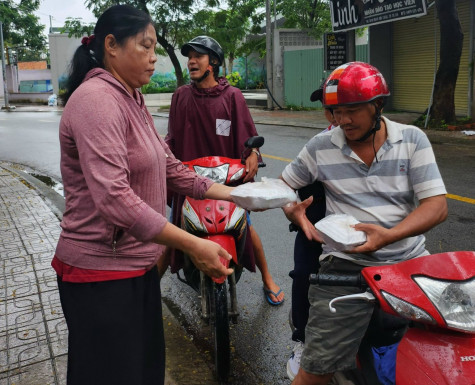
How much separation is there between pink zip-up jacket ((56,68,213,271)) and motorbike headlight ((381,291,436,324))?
78cm

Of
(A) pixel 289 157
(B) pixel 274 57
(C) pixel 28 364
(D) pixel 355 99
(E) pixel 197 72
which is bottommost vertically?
(C) pixel 28 364

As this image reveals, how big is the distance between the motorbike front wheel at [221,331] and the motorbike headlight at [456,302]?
5.20 feet

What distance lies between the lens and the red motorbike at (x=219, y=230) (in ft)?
10.2

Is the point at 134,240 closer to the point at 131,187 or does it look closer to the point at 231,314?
the point at 131,187

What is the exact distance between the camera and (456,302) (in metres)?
1.68

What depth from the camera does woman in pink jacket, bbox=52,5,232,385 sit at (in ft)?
6.01

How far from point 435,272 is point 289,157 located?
8761 mm

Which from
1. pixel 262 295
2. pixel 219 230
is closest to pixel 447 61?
pixel 262 295

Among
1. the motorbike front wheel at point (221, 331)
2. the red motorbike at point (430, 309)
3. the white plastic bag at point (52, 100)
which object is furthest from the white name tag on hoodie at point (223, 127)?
the white plastic bag at point (52, 100)

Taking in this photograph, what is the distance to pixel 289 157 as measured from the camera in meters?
10.4

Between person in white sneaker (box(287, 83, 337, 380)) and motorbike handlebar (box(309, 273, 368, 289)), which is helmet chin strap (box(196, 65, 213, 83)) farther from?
motorbike handlebar (box(309, 273, 368, 289))

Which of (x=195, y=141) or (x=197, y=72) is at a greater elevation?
(x=197, y=72)

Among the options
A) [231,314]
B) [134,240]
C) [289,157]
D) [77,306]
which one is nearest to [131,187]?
[134,240]

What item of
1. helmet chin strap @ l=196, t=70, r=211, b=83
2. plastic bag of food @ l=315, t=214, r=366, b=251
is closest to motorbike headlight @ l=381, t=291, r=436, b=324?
plastic bag of food @ l=315, t=214, r=366, b=251
